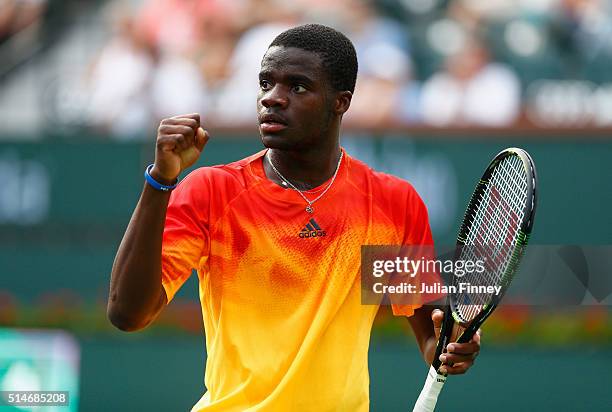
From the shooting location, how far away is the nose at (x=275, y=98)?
362cm

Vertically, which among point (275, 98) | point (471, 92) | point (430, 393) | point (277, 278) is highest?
point (471, 92)

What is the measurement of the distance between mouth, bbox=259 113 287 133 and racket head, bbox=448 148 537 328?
0.83m

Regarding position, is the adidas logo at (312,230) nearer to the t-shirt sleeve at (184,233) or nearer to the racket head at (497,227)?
the t-shirt sleeve at (184,233)

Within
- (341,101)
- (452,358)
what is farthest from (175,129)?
(452,358)

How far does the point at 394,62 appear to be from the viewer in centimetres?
938

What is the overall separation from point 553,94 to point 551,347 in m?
2.21

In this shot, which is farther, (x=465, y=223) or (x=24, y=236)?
(x=24, y=236)

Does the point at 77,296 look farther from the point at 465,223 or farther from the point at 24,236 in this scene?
the point at 465,223

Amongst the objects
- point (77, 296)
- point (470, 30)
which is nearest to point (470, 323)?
point (77, 296)

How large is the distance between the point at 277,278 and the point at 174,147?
69 cm

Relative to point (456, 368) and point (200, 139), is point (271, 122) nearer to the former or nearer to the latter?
point (200, 139)

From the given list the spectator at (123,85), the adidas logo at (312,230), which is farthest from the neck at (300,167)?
the spectator at (123,85)

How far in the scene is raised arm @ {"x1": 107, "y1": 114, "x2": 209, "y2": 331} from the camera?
3193mm

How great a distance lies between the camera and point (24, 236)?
8.74m
